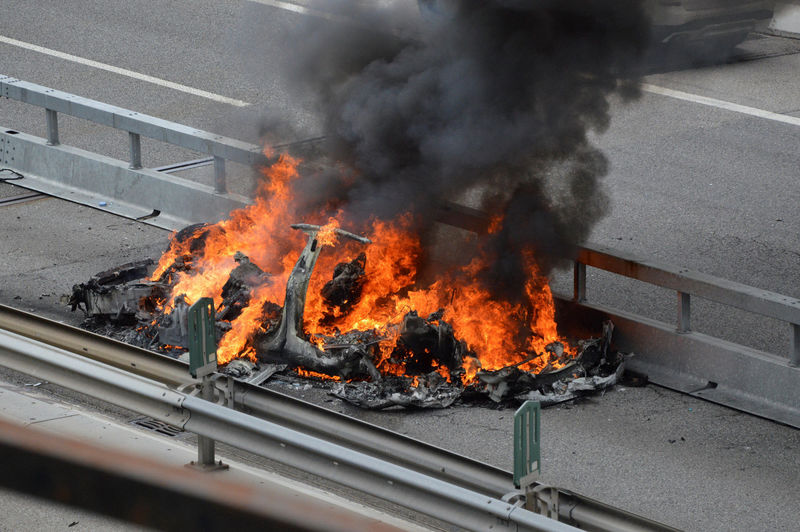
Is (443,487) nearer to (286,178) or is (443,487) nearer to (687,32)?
(286,178)

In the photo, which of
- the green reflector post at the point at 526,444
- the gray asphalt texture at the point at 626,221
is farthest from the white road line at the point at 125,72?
the green reflector post at the point at 526,444

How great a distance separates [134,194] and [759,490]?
575 centimetres

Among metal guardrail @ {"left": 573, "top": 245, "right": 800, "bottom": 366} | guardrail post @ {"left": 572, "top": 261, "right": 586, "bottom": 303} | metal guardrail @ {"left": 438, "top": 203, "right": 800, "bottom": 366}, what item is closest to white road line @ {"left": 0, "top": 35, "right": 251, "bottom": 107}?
metal guardrail @ {"left": 438, "top": 203, "right": 800, "bottom": 366}

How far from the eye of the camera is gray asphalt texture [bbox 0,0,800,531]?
18.3 ft

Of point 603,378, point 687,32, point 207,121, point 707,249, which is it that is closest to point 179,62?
A: point 207,121

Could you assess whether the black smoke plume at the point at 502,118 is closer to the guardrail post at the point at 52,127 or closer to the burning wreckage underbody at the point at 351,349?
the burning wreckage underbody at the point at 351,349

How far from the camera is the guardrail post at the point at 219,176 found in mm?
8734

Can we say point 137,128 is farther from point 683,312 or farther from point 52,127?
point 683,312

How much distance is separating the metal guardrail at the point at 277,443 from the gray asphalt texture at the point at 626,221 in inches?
61.6

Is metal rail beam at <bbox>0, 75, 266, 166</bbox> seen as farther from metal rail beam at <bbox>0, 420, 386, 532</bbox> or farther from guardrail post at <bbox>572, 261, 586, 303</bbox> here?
metal rail beam at <bbox>0, 420, 386, 532</bbox>

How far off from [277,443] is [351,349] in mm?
2127

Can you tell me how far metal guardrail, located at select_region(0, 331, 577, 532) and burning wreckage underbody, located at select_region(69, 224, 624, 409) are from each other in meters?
1.79

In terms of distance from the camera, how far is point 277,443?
4.37 m

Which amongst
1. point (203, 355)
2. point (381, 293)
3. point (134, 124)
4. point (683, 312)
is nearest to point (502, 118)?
point (381, 293)
